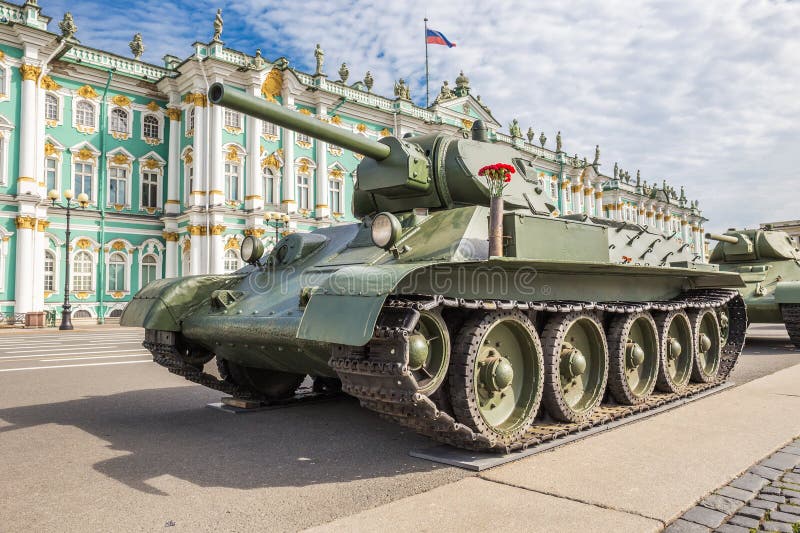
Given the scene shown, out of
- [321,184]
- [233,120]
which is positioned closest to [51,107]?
[233,120]

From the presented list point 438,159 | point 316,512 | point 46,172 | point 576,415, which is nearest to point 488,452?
point 576,415

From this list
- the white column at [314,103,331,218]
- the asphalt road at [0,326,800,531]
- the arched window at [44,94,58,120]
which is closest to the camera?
the asphalt road at [0,326,800,531]

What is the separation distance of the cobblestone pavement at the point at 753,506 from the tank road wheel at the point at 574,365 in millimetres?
1613

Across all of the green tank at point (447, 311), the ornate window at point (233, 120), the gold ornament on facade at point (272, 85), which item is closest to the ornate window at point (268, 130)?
the ornate window at point (233, 120)

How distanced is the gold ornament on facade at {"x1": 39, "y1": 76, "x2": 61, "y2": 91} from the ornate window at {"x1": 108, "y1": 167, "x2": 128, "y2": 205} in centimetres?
428

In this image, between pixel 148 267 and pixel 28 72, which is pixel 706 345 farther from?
pixel 148 267

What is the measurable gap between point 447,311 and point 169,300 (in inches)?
123

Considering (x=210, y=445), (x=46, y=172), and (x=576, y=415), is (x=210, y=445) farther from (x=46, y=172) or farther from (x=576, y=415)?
(x=46, y=172)

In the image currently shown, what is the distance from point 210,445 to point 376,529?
260 centimetres

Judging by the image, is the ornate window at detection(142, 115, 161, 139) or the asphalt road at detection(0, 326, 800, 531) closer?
the asphalt road at detection(0, 326, 800, 531)

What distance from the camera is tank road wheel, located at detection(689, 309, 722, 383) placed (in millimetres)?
8180

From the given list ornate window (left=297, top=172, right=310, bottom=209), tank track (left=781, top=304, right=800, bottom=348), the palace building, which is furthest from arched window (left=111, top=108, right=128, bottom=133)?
tank track (left=781, top=304, right=800, bottom=348)

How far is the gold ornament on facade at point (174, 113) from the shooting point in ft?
104

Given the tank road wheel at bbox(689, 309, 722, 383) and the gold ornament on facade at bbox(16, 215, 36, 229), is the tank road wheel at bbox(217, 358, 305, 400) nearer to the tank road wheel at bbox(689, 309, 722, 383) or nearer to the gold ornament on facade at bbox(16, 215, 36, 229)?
the tank road wheel at bbox(689, 309, 722, 383)
